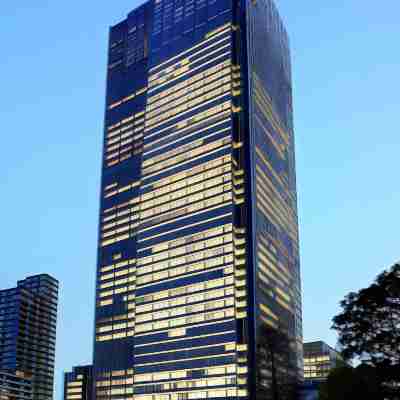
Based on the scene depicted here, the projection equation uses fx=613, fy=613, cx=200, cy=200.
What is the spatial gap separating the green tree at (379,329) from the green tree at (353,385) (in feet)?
2.44

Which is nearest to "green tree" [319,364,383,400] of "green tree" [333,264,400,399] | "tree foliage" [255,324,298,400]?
"green tree" [333,264,400,399]

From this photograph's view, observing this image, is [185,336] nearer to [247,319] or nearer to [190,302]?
[190,302]

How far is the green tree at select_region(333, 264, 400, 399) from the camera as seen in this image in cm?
5497

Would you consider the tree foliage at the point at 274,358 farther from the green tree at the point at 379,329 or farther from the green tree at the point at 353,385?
the green tree at the point at 379,329

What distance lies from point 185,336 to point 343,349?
452 feet

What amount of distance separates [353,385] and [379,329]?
1227cm

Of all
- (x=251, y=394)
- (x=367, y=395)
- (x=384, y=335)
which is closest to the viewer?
(x=384, y=335)

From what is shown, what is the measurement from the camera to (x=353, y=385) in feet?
215

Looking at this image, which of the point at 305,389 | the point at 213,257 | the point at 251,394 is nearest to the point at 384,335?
the point at 305,389

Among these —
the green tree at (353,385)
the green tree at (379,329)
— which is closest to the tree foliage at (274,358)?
the green tree at (353,385)

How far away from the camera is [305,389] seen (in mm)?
148375

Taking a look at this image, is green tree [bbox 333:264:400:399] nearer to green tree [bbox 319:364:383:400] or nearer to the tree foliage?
green tree [bbox 319:364:383:400]

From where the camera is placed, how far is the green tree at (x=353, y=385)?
187ft

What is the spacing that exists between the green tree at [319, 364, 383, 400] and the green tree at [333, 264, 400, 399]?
0.74m
